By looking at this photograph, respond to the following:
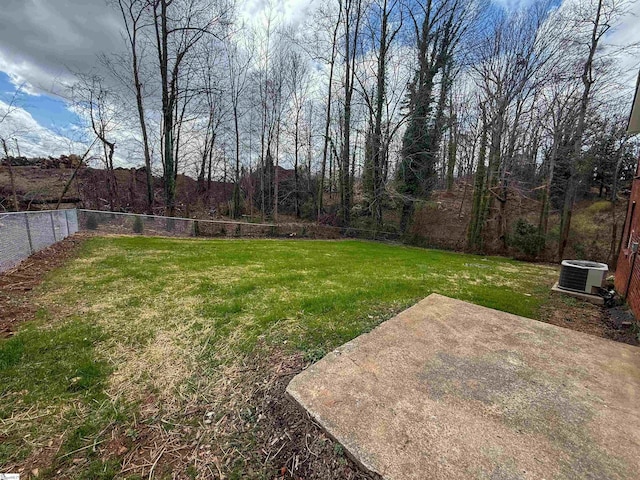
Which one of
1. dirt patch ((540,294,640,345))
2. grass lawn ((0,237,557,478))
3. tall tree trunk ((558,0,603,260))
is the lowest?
dirt patch ((540,294,640,345))

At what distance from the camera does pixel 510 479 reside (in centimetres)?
Answer: 120

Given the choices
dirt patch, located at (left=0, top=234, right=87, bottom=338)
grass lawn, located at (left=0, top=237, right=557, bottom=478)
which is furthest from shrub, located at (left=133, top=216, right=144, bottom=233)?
grass lawn, located at (left=0, top=237, right=557, bottom=478)

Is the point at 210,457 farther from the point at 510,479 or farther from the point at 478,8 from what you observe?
the point at 478,8

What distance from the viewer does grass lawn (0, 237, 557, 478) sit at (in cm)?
143

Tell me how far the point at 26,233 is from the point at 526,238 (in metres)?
15.4

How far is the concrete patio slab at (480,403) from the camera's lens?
1.29m

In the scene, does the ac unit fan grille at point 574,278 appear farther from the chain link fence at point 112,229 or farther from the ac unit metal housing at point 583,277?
the chain link fence at point 112,229

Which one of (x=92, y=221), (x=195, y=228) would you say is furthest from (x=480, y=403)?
(x=195, y=228)

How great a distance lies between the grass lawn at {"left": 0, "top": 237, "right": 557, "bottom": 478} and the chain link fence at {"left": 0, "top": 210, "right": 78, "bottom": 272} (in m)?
0.73

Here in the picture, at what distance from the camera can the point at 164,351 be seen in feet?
7.66

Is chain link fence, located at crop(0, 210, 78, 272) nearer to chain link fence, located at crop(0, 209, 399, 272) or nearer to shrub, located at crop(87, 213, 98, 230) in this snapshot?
chain link fence, located at crop(0, 209, 399, 272)

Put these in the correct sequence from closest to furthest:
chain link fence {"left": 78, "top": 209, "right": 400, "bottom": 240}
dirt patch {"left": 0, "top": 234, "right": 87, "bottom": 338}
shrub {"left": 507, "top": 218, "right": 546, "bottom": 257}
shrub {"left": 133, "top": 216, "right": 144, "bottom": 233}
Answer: dirt patch {"left": 0, "top": 234, "right": 87, "bottom": 338} → chain link fence {"left": 78, "top": 209, "right": 400, "bottom": 240} → shrub {"left": 133, "top": 216, "right": 144, "bottom": 233} → shrub {"left": 507, "top": 218, "right": 546, "bottom": 257}

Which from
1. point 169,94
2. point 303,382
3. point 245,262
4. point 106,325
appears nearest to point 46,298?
point 106,325

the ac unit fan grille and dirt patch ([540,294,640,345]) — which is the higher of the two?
the ac unit fan grille
